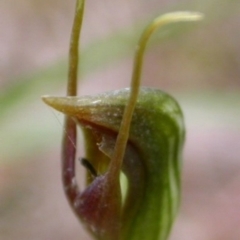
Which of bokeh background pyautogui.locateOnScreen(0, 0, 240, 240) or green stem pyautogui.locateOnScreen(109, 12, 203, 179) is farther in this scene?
bokeh background pyautogui.locateOnScreen(0, 0, 240, 240)

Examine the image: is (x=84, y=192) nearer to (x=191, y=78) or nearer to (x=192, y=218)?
(x=192, y=218)

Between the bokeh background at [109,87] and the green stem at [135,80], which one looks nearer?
the green stem at [135,80]

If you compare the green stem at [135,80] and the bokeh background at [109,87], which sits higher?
the green stem at [135,80]

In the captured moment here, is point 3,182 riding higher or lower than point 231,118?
lower

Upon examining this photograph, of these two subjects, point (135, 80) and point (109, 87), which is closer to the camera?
point (135, 80)

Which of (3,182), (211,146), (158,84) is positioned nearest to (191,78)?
(158,84)
